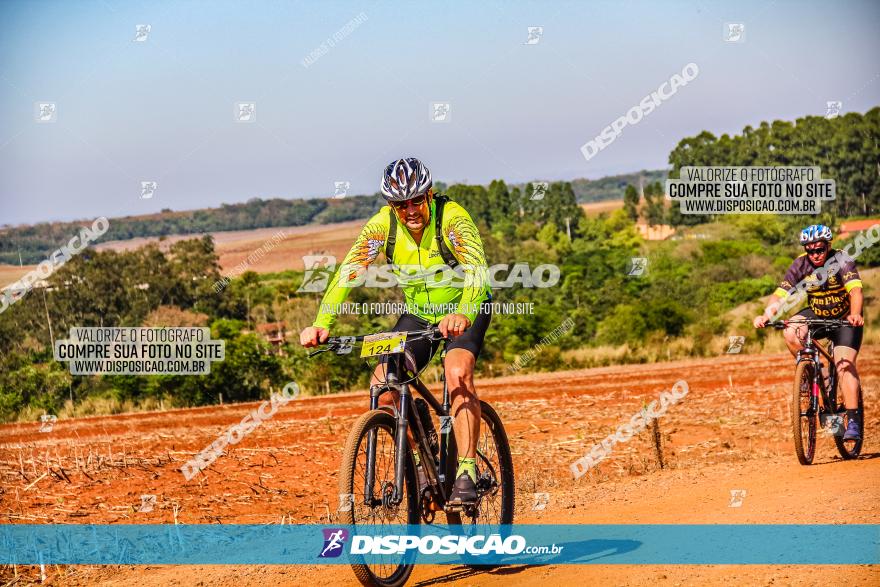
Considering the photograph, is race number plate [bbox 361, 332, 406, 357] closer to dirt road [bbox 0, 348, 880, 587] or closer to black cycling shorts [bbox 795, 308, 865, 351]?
dirt road [bbox 0, 348, 880, 587]

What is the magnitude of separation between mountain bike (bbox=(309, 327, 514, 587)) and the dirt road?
0.59 meters

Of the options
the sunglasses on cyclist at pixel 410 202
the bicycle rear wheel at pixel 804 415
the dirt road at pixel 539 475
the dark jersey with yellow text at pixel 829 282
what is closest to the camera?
the sunglasses on cyclist at pixel 410 202

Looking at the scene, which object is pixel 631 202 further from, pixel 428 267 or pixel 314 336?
pixel 314 336

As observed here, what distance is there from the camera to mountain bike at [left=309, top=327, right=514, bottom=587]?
21.6 feet

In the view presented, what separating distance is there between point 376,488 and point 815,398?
6.74 m

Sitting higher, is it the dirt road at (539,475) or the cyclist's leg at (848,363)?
the cyclist's leg at (848,363)

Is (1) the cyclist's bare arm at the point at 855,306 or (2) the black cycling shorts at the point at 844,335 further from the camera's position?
(2) the black cycling shorts at the point at 844,335

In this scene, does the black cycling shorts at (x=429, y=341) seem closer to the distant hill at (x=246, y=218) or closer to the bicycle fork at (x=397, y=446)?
the bicycle fork at (x=397, y=446)

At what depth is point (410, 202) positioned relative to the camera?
7.16m

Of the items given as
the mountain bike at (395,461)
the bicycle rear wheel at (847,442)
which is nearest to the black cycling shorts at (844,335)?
the bicycle rear wheel at (847,442)

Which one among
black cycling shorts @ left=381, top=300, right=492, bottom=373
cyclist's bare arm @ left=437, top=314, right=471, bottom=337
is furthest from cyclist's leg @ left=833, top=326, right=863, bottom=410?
cyclist's bare arm @ left=437, top=314, right=471, bottom=337

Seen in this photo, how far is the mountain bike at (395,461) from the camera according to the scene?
259 inches

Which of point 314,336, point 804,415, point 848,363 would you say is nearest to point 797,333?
point 848,363

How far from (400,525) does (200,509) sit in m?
5.40
